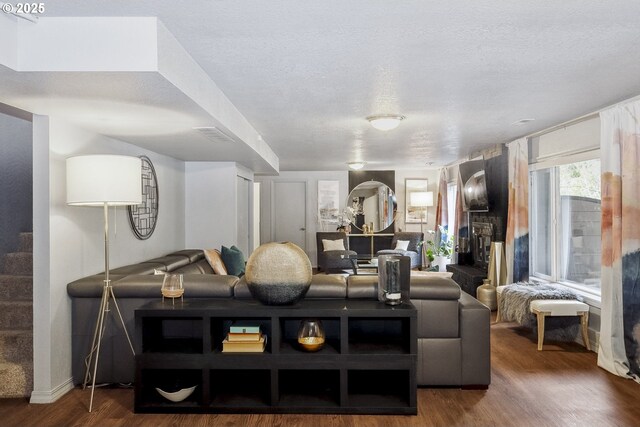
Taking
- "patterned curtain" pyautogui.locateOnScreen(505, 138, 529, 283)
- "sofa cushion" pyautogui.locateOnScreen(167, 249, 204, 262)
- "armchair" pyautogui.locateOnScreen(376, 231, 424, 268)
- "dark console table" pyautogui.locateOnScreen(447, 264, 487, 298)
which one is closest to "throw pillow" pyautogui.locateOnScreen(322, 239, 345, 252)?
"armchair" pyautogui.locateOnScreen(376, 231, 424, 268)

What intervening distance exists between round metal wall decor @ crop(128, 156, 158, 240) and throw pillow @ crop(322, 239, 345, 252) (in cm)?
421

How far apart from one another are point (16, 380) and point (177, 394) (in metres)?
1.25

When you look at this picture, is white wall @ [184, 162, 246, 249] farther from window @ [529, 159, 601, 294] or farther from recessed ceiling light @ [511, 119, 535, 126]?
window @ [529, 159, 601, 294]

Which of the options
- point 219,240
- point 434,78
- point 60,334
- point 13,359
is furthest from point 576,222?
point 13,359

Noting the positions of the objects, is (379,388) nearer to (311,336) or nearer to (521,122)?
(311,336)

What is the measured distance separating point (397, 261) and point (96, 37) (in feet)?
6.85

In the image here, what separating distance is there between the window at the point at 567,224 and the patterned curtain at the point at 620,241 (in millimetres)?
738

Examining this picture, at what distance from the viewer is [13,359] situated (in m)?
3.28

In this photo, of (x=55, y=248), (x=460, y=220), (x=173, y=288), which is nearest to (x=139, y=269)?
(x=55, y=248)

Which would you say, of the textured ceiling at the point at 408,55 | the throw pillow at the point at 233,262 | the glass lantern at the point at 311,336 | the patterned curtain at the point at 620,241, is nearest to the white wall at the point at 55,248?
the textured ceiling at the point at 408,55

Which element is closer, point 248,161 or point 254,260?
point 254,260

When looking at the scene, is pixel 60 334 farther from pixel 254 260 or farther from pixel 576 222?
pixel 576 222

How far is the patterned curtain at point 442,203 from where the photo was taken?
9.26 metres

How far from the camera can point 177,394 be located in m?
2.89
